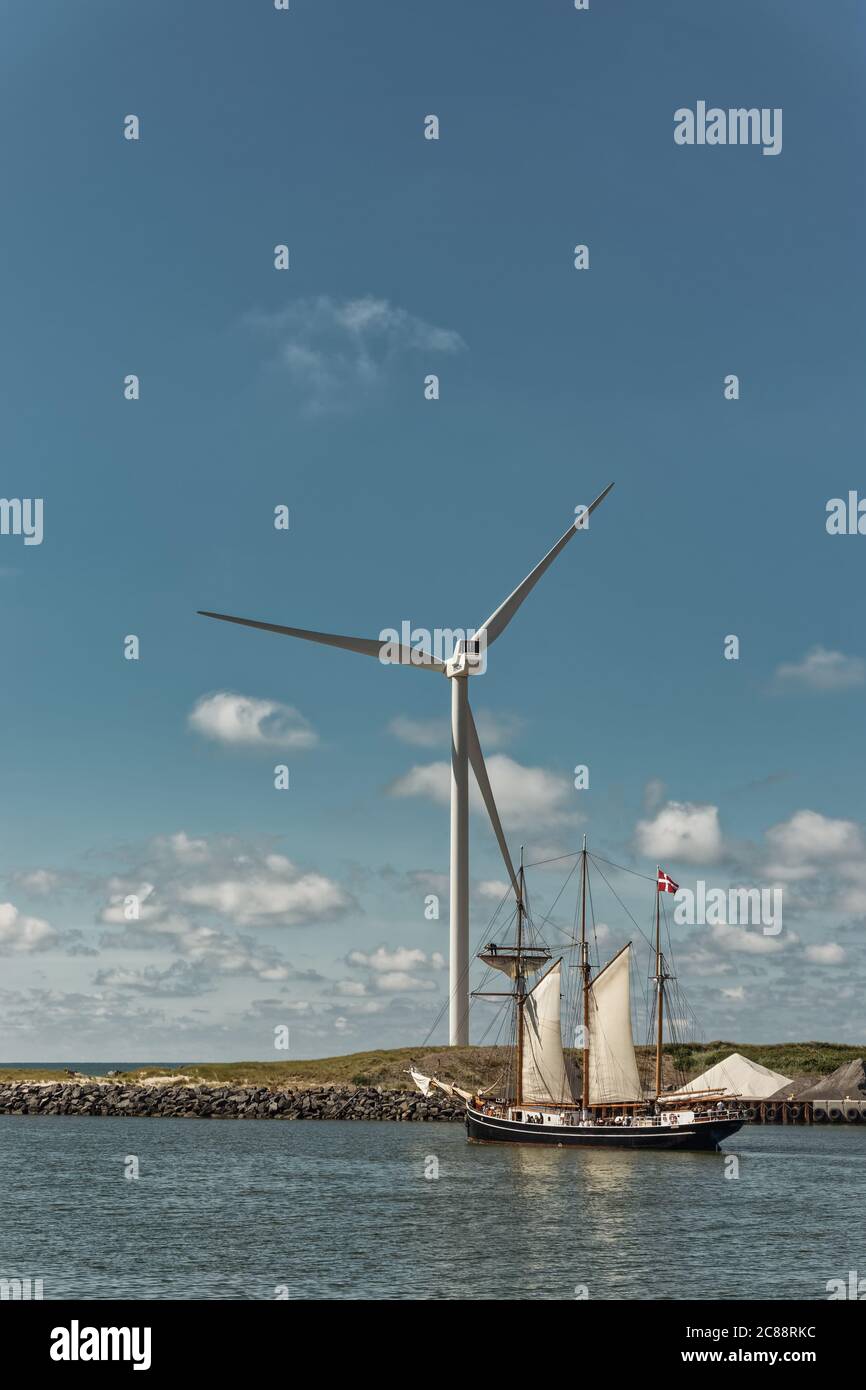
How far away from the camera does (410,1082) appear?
163 meters

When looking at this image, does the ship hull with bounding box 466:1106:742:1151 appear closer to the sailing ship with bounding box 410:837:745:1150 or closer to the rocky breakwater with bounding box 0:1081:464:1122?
the sailing ship with bounding box 410:837:745:1150

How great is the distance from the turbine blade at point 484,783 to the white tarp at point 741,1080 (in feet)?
132

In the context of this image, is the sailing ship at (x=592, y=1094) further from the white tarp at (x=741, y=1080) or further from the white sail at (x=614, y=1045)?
the white tarp at (x=741, y=1080)

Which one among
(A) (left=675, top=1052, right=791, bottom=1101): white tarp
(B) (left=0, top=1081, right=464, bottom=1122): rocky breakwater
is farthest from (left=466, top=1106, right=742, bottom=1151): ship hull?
(A) (left=675, top=1052, right=791, bottom=1101): white tarp

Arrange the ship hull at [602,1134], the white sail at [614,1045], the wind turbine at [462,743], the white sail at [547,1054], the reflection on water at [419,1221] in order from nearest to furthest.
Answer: the reflection on water at [419,1221] → the ship hull at [602,1134] → the white sail at [614,1045] → the white sail at [547,1054] → the wind turbine at [462,743]

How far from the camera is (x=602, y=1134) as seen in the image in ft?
400

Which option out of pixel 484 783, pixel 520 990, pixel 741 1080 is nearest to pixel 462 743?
pixel 484 783

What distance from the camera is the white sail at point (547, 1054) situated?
12581 centimetres

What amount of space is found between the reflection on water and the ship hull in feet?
8.17

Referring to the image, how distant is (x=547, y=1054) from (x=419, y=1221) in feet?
196


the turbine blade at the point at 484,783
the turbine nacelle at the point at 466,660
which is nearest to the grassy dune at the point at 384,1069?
the turbine blade at the point at 484,783
